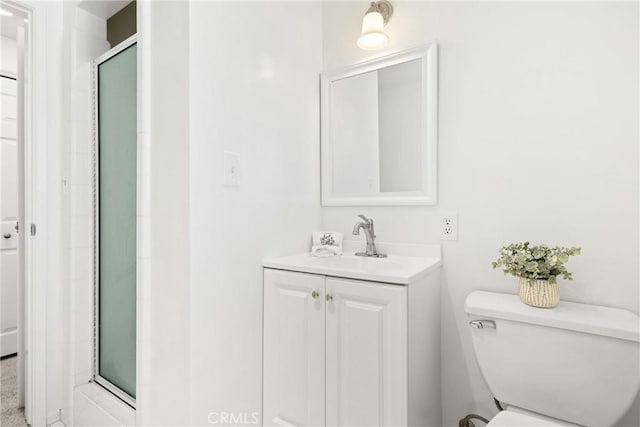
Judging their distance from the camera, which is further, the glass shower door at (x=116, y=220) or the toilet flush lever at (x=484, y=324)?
the glass shower door at (x=116, y=220)

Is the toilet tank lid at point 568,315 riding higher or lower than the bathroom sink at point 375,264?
lower

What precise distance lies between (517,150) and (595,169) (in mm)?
259

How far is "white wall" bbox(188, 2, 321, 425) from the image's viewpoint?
1.16 m

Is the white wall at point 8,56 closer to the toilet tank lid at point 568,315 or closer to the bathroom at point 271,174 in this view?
the bathroom at point 271,174

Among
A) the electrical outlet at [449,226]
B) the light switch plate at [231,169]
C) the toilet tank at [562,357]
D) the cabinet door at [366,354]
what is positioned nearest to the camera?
the toilet tank at [562,357]

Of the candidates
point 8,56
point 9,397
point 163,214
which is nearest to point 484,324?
point 163,214

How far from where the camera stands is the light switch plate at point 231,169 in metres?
1.24

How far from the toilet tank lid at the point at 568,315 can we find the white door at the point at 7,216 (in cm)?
313

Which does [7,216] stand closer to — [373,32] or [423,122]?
[373,32]

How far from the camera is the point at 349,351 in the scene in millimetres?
1199

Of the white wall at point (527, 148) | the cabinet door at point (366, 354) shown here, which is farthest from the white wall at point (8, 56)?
the cabinet door at point (366, 354)

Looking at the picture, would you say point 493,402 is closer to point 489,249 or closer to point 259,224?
point 489,249

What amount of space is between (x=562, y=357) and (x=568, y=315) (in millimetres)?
132

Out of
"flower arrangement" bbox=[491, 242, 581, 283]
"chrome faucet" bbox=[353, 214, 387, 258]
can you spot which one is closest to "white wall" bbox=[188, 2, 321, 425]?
"chrome faucet" bbox=[353, 214, 387, 258]
